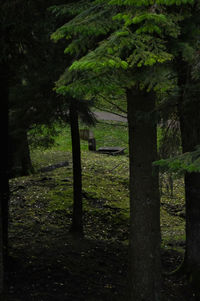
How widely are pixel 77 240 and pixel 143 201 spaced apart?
4680mm

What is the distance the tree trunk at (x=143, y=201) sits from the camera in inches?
250

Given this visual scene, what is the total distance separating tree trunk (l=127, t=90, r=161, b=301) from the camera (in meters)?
6.35

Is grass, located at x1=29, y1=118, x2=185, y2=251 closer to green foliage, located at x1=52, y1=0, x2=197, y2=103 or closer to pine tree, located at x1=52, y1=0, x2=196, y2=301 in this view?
pine tree, located at x1=52, y1=0, x2=196, y2=301

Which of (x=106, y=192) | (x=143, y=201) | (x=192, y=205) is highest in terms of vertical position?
(x=143, y=201)

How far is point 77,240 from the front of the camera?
10531mm

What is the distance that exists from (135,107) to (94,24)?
Answer: 2.08 m

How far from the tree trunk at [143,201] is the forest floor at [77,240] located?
0.62 meters

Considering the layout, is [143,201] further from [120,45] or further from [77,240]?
[77,240]

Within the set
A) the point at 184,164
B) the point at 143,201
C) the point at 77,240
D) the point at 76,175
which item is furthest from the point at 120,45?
the point at 77,240

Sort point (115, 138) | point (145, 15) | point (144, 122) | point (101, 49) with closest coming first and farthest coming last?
point (145, 15) < point (101, 49) < point (144, 122) < point (115, 138)

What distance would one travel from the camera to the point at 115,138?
24.6 metres

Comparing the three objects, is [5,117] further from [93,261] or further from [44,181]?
[44,181]

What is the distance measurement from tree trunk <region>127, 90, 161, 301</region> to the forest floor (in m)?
0.62

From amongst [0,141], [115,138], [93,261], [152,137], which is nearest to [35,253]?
[93,261]
